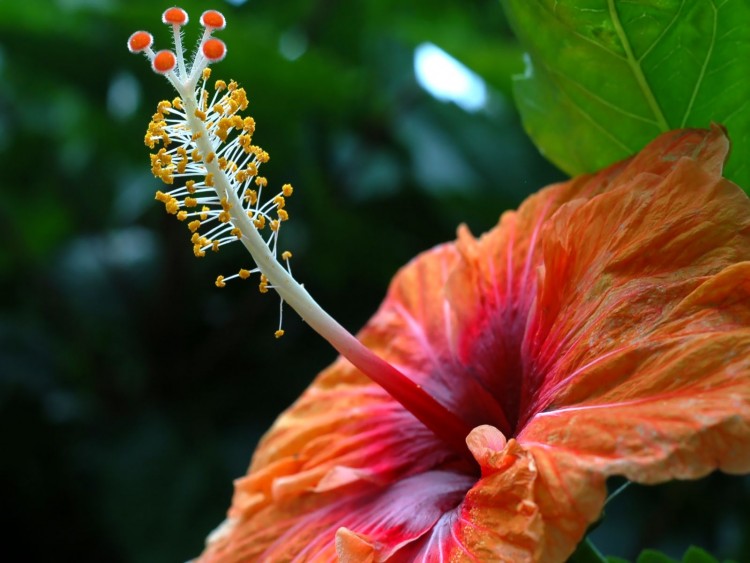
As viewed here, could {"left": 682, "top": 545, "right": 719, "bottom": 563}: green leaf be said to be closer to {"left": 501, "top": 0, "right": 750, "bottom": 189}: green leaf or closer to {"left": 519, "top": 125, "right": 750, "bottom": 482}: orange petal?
{"left": 519, "top": 125, "right": 750, "bottom": 482}: orange petal

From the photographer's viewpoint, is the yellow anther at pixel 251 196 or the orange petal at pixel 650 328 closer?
the orange petal at pixel 650 328

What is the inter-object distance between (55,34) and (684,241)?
171 cm

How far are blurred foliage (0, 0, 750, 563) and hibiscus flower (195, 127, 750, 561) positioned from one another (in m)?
0.81

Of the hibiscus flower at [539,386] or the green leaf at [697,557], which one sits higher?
the hibiscus flower at [539,386]

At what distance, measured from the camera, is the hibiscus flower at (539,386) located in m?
0.79

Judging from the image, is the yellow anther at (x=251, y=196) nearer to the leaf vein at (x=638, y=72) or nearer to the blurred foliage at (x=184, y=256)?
the leaf vein at (x=638, y=72)

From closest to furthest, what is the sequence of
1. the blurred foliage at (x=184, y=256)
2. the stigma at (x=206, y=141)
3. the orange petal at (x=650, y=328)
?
the orange petal at (x=650, y=328), the stigma at (x=206, y=141), the blurred foliage at (x=184, y=256)

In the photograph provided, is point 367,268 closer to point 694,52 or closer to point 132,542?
point 132,542

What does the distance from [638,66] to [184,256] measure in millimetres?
1432

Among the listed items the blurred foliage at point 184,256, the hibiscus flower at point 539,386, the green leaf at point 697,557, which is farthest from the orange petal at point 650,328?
the blurred foliage at point 184,256

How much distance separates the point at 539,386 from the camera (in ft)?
3.36

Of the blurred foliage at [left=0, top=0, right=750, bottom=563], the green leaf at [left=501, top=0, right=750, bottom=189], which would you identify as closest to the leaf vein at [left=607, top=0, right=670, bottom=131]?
the green leaf at [left=501, top=0, right=750, bottom=189]

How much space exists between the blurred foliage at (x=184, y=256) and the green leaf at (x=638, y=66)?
0.86m

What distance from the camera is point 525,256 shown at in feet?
3.90
